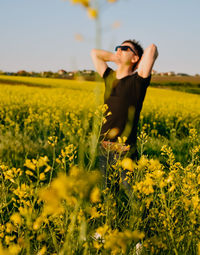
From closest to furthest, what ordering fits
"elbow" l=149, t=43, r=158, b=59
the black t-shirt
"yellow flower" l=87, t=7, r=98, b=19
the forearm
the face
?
"yellow flower" l=87, t=7, r=98, b=19
the forearm
"elbow" l=149, t=43, r=158, b=59
the face
the black t-shirt

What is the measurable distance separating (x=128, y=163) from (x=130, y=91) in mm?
1218

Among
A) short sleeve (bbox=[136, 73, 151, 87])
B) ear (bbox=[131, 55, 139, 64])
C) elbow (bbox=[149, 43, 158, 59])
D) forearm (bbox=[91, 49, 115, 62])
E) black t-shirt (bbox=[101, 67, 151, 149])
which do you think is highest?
elbow (bbox=[149, 43, 158, 59])

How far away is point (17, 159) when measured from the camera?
3260 millimetres

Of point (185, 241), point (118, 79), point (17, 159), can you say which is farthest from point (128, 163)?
point (17, 159)

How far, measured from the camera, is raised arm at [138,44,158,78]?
1873 millimetres

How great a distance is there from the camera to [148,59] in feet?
6.19

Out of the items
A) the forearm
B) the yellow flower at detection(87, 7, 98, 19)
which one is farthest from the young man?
the yellow flower at detection(87, 7, 98, 19)

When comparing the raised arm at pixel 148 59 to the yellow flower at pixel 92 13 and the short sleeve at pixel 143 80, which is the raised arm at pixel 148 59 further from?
the yellow flower at pixel 92 13

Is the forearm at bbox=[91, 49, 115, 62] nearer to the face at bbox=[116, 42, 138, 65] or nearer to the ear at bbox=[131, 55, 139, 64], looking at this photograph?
the face at bbox=[116, 42, 138, 65]

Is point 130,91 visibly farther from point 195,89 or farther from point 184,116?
point 195,89

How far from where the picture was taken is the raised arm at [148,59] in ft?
6.15

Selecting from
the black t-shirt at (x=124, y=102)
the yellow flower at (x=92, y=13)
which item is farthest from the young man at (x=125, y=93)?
the yellow flower at (x=92, y=13)

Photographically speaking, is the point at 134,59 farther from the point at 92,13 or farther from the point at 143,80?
the point at 92,13

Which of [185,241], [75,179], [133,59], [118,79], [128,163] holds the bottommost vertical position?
[185,241]
